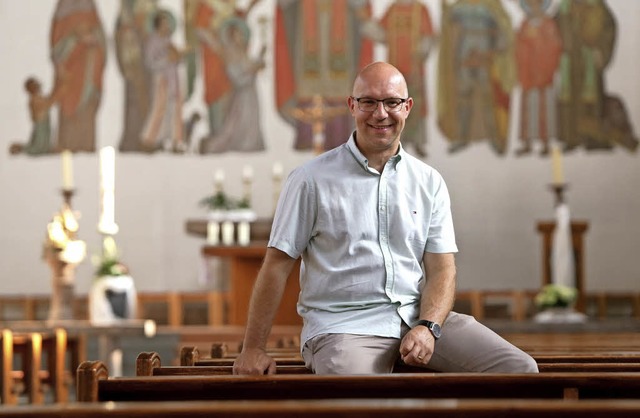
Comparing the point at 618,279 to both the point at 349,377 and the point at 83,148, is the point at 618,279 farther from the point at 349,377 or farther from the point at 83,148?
the point at 349,377

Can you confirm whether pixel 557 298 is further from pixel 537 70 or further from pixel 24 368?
pixel 24 368

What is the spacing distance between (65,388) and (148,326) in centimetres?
342

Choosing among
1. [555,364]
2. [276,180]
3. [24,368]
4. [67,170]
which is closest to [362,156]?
[555,364]

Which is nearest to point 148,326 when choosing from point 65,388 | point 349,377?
point 65,388

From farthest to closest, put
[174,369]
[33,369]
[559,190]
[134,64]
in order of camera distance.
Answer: [134,64] → [559,190] → [33,369] → [174,369]

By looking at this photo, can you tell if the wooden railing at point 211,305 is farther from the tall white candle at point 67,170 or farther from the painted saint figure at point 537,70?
the painted saint figure at point 537,70

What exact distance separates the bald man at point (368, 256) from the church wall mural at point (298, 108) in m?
11.1

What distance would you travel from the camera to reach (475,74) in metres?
15.2

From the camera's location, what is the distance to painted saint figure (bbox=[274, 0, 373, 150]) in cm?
1514

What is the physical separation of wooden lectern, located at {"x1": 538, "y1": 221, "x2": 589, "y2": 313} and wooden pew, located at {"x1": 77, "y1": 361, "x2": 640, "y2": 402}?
1067 cm

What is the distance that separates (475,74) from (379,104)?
11.6 m

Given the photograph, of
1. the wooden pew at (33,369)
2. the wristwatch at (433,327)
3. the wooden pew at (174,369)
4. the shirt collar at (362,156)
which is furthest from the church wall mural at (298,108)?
the wristwatch at (433,327)

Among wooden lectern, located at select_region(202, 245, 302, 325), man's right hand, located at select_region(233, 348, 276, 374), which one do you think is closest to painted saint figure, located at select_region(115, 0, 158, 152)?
wooden lectern, located at select_region(202, 245, 302, 325)

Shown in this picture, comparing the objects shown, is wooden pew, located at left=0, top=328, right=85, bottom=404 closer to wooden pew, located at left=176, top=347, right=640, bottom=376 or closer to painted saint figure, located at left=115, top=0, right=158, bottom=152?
wooden pew, located at left=176, top=347, right=640, bottom=376
